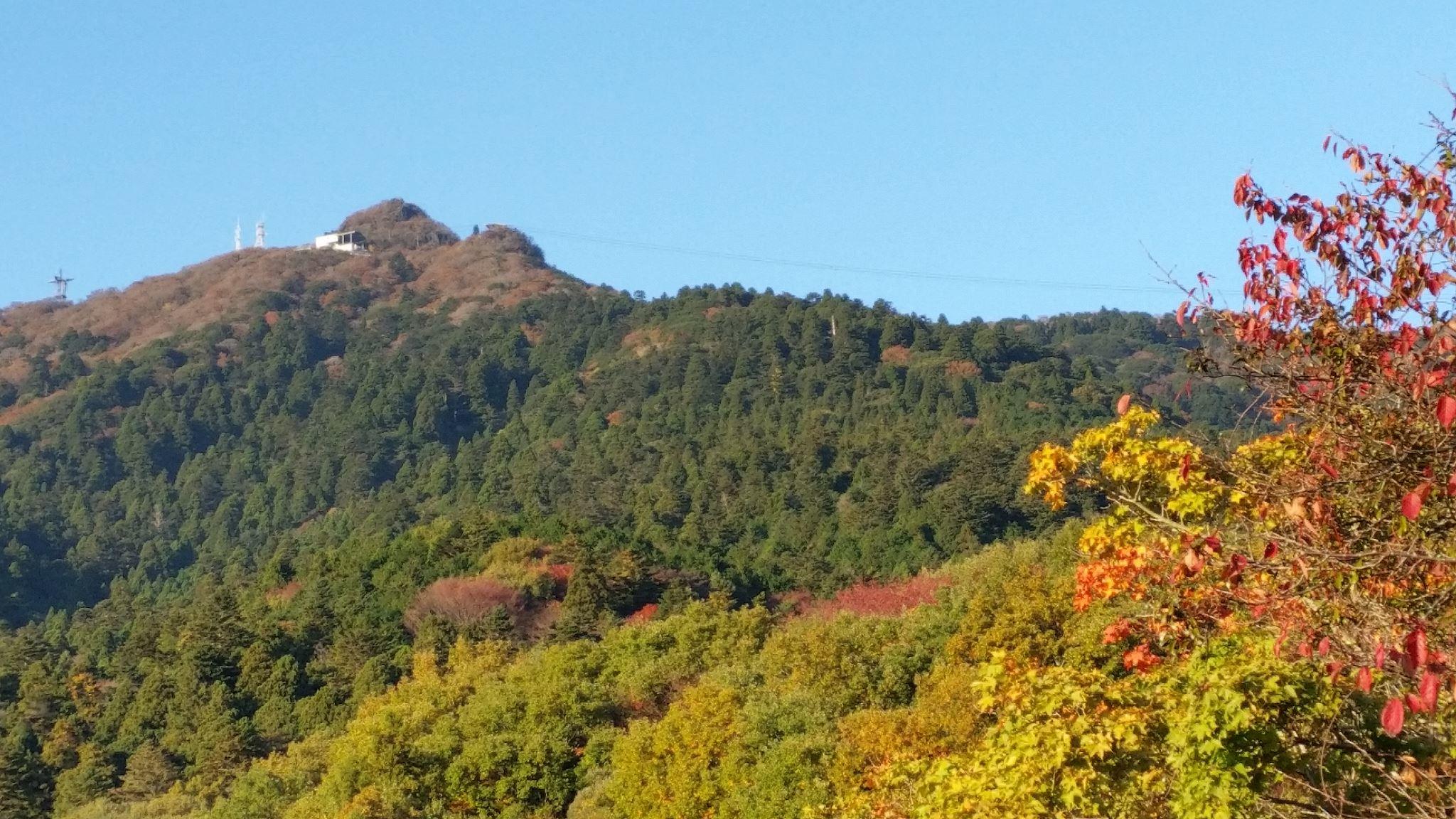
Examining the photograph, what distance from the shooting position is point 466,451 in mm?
90312

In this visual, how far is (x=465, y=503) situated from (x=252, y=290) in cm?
6635

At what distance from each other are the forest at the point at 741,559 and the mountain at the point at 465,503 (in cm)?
21

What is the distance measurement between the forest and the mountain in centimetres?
21

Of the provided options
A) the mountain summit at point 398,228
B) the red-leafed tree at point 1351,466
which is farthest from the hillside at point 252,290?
the red-leafed tree at point 1351,466

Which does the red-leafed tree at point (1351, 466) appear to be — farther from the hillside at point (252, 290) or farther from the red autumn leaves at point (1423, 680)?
the hillside at point (252, 290)

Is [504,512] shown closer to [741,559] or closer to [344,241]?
[741,559]

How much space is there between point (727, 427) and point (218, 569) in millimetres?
23810

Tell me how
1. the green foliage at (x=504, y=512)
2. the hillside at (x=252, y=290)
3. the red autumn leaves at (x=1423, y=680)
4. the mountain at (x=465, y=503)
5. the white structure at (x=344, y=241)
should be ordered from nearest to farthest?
1. the red autumn leaves at (x=1423, y=680)
2. the green foliage at (x=504, y=512)
3. the mountain at (x=465, y=503)
4. the hillside at (x=252, y=290)
5. the white structure at (x=344, y=241)

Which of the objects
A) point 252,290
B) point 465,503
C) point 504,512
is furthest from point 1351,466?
point 252,290

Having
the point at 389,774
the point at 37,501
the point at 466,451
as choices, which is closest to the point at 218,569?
the point at 466,451

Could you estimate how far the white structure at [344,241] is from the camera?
16088 centimetres

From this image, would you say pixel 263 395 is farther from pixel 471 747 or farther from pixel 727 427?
pixel 471 747

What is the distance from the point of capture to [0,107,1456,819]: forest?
23.4 ft

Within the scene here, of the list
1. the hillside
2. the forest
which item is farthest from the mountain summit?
the forest
